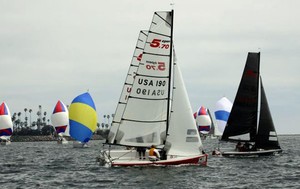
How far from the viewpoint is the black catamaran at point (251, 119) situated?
5638cm

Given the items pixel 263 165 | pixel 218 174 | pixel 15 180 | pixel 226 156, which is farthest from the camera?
pixel 226 156

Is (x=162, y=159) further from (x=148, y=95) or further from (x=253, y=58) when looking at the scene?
(x=253, y=58)

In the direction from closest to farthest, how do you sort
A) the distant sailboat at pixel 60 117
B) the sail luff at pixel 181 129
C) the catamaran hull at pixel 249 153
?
the sail luff at pixel 181 129 < the catamaran hull at pixel 249 153 < the distant sailboat at pixel 60 117

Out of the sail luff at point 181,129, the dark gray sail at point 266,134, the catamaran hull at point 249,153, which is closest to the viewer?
the sail luff at point 181,129

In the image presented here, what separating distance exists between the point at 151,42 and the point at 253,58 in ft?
67.4

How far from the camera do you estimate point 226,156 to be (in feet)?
182

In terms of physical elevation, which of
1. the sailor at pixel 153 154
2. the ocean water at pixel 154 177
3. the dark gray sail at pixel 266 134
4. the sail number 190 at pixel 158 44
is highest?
the sail number 190 at pixel 158 44

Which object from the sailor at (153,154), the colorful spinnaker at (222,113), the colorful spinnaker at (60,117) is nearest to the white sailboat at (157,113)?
the sailor at (153,154)

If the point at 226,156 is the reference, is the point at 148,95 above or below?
above

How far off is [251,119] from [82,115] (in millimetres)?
29078

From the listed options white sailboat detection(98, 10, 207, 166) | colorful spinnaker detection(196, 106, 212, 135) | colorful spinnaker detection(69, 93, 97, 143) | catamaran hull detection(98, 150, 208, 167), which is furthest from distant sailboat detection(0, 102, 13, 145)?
white sailboat detection(98, 10, 207, 166)

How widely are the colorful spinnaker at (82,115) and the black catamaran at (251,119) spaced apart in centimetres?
2703

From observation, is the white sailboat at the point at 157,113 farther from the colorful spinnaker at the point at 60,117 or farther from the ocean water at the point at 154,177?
the colorful spinnaker at the point at 60,117

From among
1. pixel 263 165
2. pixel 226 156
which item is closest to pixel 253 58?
pixel 226 156
